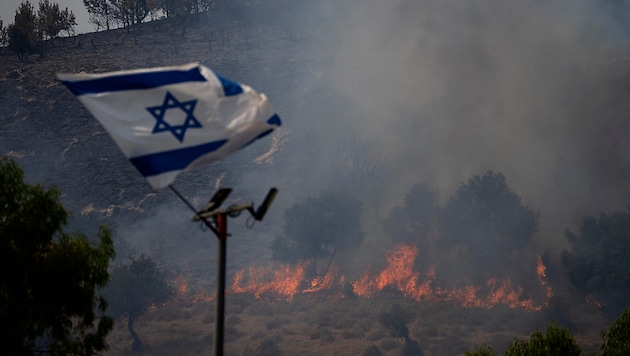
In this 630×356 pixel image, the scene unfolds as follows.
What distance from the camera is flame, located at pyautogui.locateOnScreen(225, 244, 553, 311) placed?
75812 mm

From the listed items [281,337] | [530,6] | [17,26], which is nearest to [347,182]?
[281,337]

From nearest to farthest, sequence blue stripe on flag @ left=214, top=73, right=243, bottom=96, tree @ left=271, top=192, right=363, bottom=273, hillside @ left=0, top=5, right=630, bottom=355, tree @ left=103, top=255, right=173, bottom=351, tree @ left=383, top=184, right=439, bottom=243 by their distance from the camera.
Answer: blue stripe on flag @ left=214, top=73, right=243, bottom=96
tree @ left=103, top=255, right=173, bottom=351
hillside @ left=0, top=5, right=630, bottom=355
tree @ left=271, top=192, right=363, bottom=273
tree @ left=383, top=184, right=439, bottom=243

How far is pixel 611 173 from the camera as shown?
103 metres

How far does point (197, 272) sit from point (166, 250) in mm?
7214

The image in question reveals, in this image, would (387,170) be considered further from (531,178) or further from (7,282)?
(7,282)

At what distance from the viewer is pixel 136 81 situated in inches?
514

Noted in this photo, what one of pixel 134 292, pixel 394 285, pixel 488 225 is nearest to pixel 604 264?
pixel 488 225

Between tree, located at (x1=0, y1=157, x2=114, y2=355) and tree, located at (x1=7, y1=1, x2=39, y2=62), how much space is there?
377ft

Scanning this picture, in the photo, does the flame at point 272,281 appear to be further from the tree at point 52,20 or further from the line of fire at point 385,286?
the tree at point 52,20

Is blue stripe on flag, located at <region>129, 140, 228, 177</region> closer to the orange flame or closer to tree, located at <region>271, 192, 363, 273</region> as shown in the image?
the orange flame

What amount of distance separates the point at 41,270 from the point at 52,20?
123981 mm

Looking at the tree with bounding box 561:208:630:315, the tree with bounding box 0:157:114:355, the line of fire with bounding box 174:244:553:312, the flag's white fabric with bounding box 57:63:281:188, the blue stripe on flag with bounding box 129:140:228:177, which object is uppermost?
the flag's white fabric with bounding box 57:63:281:188

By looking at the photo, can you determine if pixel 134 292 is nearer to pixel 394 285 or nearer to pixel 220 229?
pixel 394 285

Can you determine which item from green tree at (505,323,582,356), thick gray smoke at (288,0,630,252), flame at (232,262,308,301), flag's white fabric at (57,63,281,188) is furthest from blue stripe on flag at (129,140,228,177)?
thick gray smoke at (288,0,630,252)
